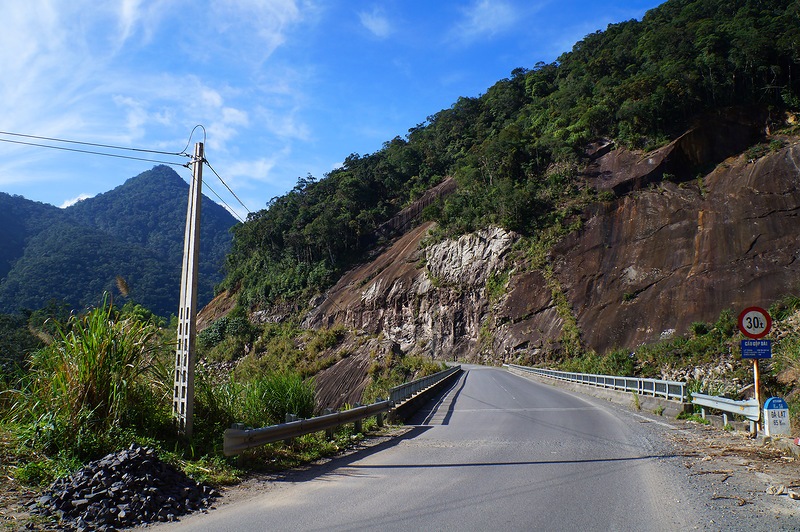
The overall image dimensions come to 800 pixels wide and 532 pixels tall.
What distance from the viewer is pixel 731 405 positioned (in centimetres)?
1155

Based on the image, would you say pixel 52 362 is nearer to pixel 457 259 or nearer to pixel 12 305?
pixel 12 305

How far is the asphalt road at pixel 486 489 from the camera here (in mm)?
5383

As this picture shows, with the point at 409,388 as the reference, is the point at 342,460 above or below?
below

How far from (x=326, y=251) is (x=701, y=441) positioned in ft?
235

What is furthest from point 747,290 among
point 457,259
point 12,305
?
point 12,305

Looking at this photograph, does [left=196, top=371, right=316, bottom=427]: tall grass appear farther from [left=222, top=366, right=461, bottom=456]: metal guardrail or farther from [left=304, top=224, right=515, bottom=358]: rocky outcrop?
[left=304, top=224, right=515, bottom=358]: rocky outcrop

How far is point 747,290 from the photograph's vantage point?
35.8m

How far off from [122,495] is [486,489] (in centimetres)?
403

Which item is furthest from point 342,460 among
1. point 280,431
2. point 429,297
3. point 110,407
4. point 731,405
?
point 429,297

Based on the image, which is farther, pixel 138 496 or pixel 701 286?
pixel 701 286

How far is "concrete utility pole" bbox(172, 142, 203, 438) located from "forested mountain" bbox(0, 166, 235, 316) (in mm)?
1517

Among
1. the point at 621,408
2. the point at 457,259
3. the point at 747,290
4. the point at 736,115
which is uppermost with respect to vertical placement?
the point at 736,115

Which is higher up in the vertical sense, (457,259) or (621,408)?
(457,259)

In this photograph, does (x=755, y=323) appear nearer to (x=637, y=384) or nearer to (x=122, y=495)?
(x=637, y=384)
